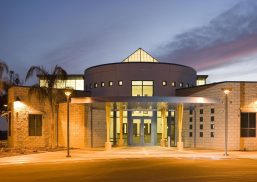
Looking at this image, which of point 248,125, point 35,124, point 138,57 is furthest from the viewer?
point 138,57

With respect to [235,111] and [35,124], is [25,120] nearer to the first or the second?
[35,124]

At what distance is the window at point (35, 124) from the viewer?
35.5m

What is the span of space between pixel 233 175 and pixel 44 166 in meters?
9.10

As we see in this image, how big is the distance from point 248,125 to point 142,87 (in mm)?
10621

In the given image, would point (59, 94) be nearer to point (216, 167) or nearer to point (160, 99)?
point (160, 99)

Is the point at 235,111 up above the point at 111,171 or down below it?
above

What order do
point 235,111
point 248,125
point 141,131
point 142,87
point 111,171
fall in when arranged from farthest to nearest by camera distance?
point 142,87
point 141,131
point 248,125
point 235,111
point 111,171

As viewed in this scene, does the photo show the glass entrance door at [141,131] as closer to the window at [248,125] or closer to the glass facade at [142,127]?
the glass facade at [142,127]

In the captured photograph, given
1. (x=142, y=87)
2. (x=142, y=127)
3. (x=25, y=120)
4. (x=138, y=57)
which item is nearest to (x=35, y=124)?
(x=25, y=120)

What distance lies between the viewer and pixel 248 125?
3284 centimetres

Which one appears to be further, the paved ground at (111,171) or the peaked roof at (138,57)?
the peaked roof at (138,57)

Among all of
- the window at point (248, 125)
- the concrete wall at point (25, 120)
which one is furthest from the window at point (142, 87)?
the window at point (248, 125)

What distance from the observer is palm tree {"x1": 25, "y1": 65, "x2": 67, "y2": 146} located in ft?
112

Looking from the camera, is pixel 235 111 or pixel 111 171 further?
pixel 235 111
